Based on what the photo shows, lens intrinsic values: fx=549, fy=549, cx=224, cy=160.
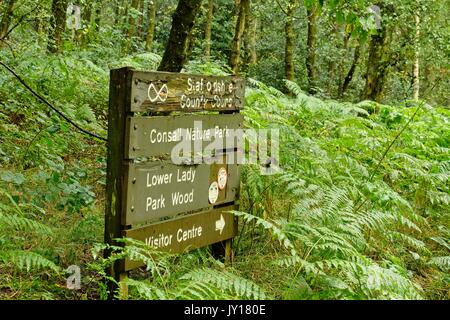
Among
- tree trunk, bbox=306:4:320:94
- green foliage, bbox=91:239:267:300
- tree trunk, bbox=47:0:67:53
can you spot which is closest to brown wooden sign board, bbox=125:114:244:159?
green foliage, bbox=91:239:267:300

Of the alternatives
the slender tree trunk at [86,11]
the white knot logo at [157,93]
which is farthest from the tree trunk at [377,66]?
the white knot logo at [157,93]

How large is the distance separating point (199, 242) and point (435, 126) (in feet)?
20.7

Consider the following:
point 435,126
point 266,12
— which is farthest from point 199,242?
point 266,12

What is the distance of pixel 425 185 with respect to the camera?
6.72 metres

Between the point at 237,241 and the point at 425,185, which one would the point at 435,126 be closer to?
the point at 425,185

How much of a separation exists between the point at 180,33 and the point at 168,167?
3.10m

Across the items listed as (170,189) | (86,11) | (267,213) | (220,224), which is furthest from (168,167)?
(86,11)

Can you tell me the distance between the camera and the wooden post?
359 cm

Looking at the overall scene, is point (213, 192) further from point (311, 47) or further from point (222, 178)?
point (311, 47)

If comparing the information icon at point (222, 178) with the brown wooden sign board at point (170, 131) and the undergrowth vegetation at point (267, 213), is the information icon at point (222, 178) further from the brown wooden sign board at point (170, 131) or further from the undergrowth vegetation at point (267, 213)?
the undergrowth vegetation at point (267, 213)

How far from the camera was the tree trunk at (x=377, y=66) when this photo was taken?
10.9 metres

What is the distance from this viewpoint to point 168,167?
395 centimetres

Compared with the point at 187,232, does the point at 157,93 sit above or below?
above
